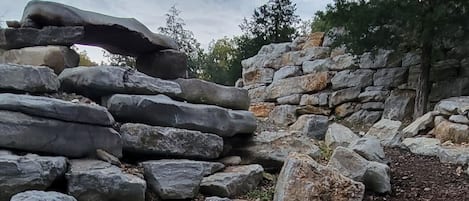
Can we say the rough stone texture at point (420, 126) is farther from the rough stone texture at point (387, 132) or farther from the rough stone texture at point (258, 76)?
the rough stone texture at point (258, 76)

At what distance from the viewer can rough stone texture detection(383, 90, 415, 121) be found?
20.8 ft

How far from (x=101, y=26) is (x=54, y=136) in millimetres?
1240

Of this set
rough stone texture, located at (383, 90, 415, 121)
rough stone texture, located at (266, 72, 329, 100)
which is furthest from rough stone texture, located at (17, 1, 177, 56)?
rough stone texture, located at (266, 72, 329, 100)

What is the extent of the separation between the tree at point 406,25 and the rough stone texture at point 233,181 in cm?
326

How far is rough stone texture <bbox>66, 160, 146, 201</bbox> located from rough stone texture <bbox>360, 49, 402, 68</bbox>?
4.84 m

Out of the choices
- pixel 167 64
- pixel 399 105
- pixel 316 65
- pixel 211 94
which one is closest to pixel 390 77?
pixel 399 105

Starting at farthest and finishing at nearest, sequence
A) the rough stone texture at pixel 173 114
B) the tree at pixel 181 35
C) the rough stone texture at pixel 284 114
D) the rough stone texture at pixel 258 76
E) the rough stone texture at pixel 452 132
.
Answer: the tree at pixel 181 35, the rough stone texture at pixel 258 76, the rough stone texture at pixel 284 114, the rough stone texture at pixel 452 132, the rough stone texture at pixel 173 114

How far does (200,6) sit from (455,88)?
4511 mm

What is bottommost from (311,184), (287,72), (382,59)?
(311,184)

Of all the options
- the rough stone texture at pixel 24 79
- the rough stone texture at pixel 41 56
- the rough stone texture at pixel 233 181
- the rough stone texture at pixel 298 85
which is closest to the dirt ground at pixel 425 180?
the rough stone texture at pixel 233 181

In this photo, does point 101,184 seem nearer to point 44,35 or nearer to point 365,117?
point 44,35

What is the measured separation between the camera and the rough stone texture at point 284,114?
7605 millimetres

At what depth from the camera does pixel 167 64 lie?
12.8ft

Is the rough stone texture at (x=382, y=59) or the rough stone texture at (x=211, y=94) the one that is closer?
the rough stone texture at (x=211, y=94)
